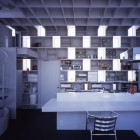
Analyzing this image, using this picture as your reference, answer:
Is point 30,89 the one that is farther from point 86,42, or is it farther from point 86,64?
point 86,42

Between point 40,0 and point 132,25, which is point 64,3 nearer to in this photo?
point 40,0

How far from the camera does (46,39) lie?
8328 millimetres

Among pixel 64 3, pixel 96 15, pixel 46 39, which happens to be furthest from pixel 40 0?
pixel 46 39

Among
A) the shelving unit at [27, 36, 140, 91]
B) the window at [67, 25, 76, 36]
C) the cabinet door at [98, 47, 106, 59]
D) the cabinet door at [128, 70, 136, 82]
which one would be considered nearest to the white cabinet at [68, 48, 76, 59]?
the shelving unit at [27, 36, 140, 91]

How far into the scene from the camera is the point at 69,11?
629 cm

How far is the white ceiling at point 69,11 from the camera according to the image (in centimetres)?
534

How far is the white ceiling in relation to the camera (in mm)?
5344

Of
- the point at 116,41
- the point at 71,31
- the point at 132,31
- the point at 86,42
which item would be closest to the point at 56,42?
the point at 71,31

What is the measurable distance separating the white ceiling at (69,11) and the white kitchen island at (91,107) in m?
2.53

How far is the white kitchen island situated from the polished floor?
0.15m

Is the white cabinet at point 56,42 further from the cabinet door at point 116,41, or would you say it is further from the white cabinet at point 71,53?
the cabinet door at point 116,41

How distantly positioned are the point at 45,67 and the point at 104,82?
259cm

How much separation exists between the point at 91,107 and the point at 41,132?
159 centimetres

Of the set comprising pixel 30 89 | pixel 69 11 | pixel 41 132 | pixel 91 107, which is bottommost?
pixel 41 132
